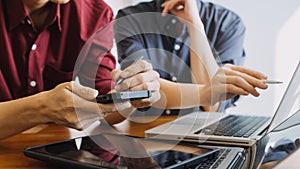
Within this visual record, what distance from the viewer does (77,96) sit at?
2.34 ft

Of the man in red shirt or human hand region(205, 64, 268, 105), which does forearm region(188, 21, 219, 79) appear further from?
the man in red shirt

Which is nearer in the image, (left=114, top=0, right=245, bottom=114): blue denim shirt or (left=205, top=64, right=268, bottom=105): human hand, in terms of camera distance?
(left=205, top=64, right=268, bottom=105): human hand

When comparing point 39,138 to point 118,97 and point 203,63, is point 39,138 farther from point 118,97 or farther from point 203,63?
point 203,63

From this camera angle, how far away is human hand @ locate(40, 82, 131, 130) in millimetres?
708

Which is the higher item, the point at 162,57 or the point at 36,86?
the point at 162,57

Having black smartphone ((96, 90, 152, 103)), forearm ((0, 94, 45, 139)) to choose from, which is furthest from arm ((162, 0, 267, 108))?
forearm ((0, 94, 45, 139))

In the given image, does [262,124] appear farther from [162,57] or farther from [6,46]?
[6,46]

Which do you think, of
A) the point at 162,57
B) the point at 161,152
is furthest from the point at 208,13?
the point at 161,152

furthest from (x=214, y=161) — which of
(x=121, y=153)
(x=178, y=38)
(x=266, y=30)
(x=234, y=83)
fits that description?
(x=266, y=30)

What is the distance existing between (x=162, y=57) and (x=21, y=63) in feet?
1.45

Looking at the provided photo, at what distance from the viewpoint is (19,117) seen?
796 millimetres

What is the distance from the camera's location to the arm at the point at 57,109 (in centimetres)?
71

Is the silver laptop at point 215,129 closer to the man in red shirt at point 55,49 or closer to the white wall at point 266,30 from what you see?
the man in red shirt at point 55,49

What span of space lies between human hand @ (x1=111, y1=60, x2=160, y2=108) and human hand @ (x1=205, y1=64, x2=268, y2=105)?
0.49 feet
